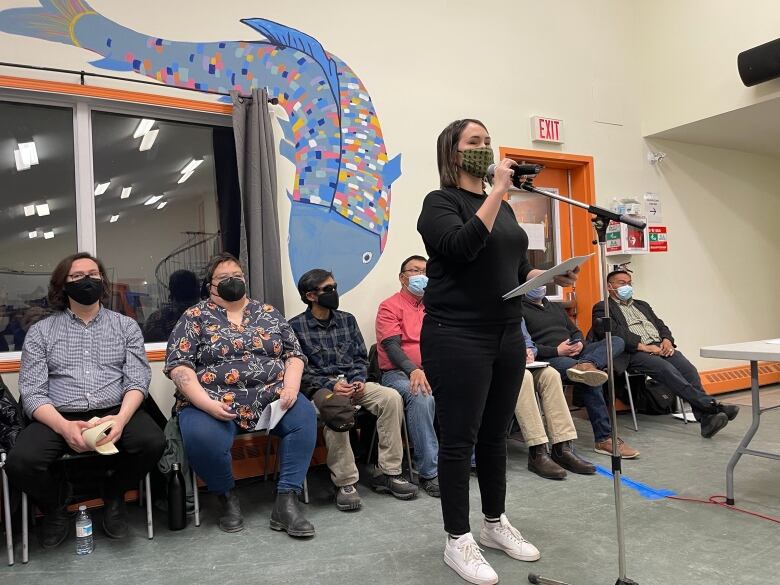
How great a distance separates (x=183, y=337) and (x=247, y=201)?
0.95 m

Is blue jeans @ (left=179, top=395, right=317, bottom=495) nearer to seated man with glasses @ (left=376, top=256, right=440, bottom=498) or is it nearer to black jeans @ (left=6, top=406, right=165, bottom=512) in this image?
black jeans @ (left=6, top=406, right=165, bottom=512)

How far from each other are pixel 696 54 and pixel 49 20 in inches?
180

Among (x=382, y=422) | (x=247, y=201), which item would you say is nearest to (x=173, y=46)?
(x=247, y=201)

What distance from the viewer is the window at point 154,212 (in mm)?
3182

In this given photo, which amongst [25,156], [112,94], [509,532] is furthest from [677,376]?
[25,156]

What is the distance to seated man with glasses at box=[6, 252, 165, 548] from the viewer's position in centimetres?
228

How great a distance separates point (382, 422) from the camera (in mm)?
2908

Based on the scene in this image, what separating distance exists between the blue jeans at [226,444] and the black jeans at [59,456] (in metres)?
0.14

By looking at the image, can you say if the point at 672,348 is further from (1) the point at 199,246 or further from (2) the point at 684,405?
(1) the point at 199,246

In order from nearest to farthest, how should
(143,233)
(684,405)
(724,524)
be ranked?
(724,524)
(143,233)
(684,405)

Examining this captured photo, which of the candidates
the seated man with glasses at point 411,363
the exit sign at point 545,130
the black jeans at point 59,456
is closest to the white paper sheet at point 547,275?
the seated man with glasses at point 411,363

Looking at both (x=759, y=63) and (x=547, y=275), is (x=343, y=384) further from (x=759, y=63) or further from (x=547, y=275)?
(x=759, y=63)

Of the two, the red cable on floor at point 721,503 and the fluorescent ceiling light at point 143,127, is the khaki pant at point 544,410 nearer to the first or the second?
the red cable on floor at point 721,503

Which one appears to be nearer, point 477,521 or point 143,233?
point 477,521
